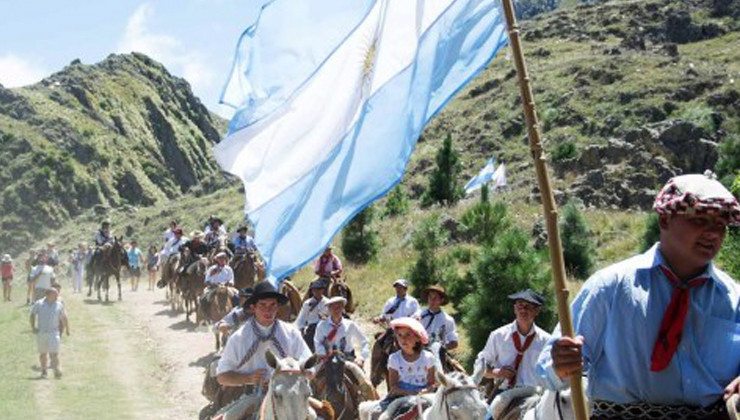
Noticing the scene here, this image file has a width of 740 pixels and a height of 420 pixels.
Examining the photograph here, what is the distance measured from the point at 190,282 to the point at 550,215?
21963mm

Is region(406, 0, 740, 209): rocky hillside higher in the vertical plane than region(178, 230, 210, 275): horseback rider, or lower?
higher

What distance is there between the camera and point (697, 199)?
347 centimetres

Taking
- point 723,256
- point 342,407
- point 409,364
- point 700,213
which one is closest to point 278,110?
point 700,213

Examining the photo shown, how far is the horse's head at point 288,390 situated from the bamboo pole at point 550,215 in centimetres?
339

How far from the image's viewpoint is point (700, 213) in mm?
3469

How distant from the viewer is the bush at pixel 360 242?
3188 centimetres

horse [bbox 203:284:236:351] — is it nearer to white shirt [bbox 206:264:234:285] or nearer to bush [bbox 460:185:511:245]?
white shirt [bbox 206:264:234:285]

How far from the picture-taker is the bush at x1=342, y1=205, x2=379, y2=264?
105 ft

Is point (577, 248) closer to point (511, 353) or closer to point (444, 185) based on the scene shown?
point (511, 353)

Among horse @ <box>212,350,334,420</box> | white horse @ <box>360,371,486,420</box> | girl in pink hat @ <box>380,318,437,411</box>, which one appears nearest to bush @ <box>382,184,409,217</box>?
girl in pink hat @ <box>380,318,437,411</box>

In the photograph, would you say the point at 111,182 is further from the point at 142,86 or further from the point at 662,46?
the point at 662,46

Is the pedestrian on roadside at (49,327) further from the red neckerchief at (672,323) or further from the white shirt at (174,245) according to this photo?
the red neckerchief at (672,323)

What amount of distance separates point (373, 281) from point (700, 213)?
24.7 metres

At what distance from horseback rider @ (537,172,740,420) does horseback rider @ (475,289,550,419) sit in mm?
5545
